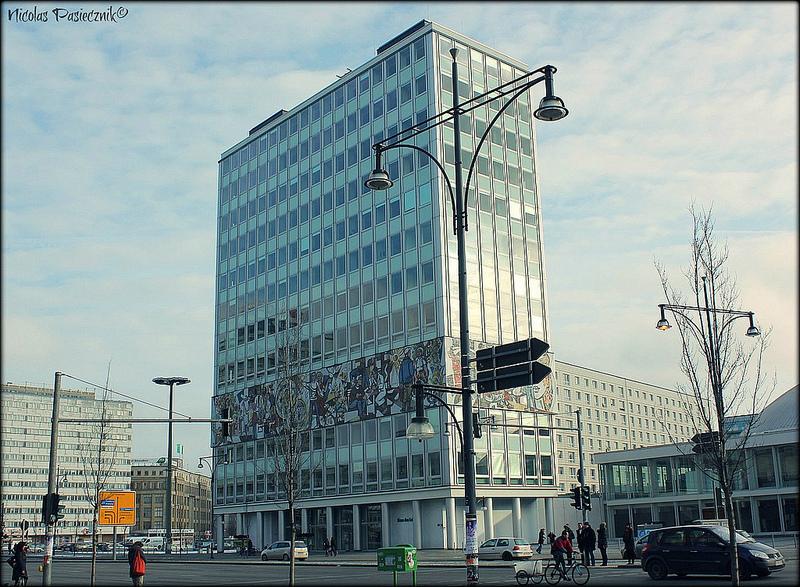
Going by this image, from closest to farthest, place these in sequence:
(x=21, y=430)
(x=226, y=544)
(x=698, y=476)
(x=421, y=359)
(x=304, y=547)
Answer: (x=304, y=547), (x=421, y=359), (x=698, y=476), (x=226, y=544), (x=21, y=430)

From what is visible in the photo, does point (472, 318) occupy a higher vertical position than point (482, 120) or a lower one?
lower

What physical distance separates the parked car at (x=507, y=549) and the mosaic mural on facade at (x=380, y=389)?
39.8 feet

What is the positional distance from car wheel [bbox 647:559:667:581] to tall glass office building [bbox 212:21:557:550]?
33.0 metres

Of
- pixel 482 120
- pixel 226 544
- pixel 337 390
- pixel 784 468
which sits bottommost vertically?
pixel 226 544

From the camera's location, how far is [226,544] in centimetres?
9288

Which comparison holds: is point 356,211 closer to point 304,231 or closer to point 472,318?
point 304,231

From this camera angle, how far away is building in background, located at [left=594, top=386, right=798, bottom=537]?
68188 millimetres

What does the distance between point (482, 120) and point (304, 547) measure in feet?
120

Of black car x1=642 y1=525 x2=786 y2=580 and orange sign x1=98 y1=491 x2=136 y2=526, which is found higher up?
orange sign x1=98 y1=491 x2=136 y2=526

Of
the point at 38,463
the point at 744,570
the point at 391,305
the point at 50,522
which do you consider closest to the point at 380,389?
the point at 391,305

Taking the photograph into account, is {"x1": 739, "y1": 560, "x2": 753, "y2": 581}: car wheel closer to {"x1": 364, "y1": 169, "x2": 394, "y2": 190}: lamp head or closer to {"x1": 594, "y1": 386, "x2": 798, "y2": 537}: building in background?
{"x1": 364, "y1": 169, "x2": 394, "y2": 190}: lamp head

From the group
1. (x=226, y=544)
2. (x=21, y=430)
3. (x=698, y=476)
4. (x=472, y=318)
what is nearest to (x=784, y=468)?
(x=698, y=476)

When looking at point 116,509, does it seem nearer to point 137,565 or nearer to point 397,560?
point 137,565

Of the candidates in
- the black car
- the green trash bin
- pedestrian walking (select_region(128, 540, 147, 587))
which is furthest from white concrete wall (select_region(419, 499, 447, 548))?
the green trash bin
